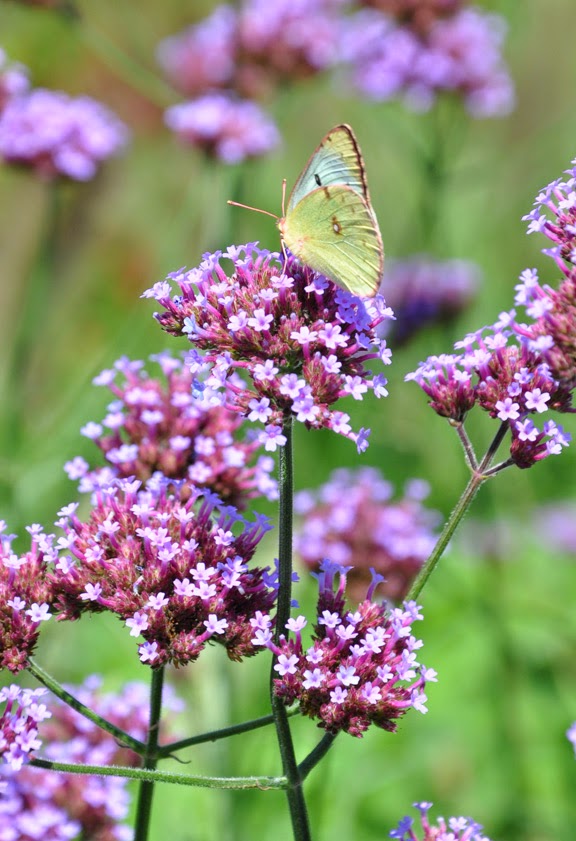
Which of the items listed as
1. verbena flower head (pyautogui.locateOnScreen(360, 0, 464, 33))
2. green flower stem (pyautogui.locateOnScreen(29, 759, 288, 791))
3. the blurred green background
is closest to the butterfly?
green flower stem (pyautogui.locateOnScreen(29, 759, 288, 791))

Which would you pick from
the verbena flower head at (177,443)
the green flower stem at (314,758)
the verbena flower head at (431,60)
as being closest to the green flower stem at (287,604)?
the green flower stem at (314,758)

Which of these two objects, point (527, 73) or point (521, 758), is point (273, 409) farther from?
point (527, 73)

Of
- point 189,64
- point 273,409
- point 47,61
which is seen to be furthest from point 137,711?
point 47,61

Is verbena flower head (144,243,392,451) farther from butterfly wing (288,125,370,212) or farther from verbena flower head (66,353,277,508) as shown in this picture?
verbena flower head (66,353,277,508)

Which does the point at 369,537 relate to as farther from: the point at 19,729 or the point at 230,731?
the point at 19,729

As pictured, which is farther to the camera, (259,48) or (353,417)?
(353,417)

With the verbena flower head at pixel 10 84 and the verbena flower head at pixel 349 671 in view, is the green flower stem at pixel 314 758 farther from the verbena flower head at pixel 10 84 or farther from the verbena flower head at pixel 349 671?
the verbena flower head at pixel 10 84

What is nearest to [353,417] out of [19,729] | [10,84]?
[10,84]
